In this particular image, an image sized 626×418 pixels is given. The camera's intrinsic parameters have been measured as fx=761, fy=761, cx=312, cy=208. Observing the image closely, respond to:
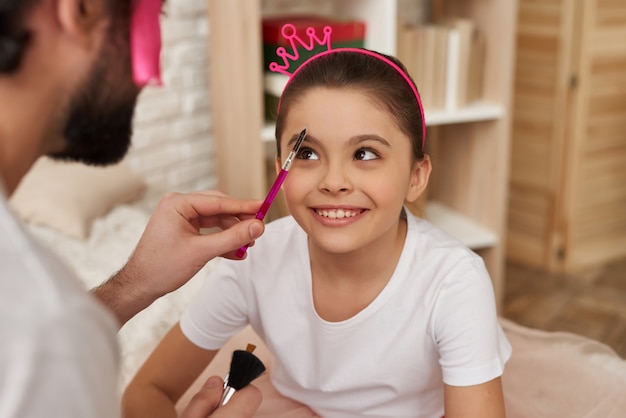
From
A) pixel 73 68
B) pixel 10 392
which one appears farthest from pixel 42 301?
pixel 73 68

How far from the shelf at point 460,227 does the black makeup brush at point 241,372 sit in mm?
1559

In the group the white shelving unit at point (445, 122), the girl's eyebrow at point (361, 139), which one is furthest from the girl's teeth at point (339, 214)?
the white shelving unit at point (445, 122)

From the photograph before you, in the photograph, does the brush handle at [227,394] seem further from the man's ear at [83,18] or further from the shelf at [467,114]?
the shelf at [467,114]

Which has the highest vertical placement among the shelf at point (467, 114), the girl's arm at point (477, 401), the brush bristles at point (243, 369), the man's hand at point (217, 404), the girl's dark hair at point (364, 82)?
the girl's dark hair at point (364, 82)

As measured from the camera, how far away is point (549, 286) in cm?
305

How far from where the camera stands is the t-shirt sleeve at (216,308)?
129cm

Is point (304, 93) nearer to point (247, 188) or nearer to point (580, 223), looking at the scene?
point (247, 188)

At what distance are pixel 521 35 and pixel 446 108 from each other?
78cm

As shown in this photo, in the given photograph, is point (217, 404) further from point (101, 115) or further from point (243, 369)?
point (101, 115)

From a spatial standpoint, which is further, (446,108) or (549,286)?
(549,286)

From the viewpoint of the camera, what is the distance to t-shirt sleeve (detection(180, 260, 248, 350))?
1287 mm

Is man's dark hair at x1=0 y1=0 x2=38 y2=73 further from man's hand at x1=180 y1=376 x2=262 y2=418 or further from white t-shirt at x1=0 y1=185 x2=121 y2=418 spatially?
man's hand at x1=180 y1=376 x2=262 y2=418

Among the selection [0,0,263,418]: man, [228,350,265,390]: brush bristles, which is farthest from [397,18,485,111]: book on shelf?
[228,350,265,390]: brush bristles

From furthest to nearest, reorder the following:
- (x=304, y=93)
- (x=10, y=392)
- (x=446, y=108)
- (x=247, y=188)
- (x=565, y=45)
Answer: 1. (x=565, y=45)
2. (x=446, y=108)
3. (x=247, y=188)
4. (x=304, y=93)
5. (x=10, y=392)
